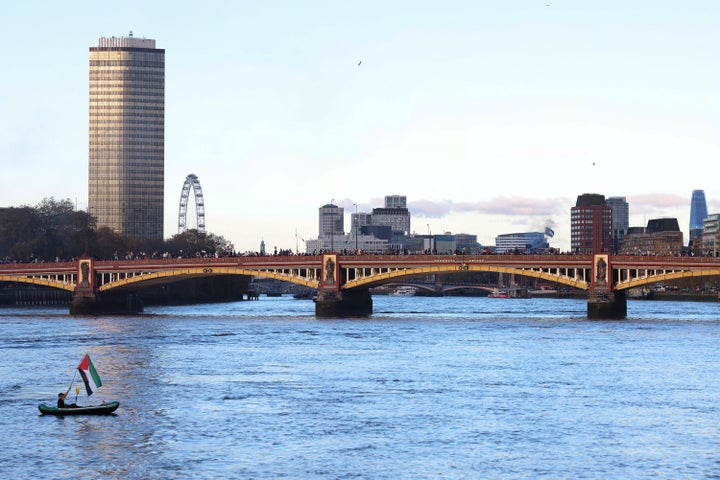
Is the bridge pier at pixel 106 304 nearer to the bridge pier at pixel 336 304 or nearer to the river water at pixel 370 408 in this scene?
the bridge pier at pixel 336 304

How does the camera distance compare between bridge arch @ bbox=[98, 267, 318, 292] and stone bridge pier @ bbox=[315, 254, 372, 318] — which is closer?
stone bridge pier @ bbox=[315, 254, 372, 318]

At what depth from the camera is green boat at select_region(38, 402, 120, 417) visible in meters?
56.6

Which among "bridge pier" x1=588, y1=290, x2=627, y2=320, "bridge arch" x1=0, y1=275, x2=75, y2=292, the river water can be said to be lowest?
the river water

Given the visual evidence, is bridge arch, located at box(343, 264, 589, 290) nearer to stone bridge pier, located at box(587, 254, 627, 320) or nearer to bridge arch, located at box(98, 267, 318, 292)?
stone bridge pier, located at box(587, 254, 627, 320)

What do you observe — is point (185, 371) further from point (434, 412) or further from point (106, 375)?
point (434, 412)

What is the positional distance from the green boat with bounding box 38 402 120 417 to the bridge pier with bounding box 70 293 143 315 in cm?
9733

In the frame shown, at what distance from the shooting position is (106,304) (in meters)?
157

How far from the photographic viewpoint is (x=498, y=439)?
50.7m

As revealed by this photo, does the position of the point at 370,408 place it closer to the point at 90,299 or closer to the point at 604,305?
the point at 604,305

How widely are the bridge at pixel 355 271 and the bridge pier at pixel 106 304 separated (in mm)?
169

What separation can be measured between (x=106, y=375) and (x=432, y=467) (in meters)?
32.6

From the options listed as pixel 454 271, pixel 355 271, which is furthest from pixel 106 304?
pixel 454 271

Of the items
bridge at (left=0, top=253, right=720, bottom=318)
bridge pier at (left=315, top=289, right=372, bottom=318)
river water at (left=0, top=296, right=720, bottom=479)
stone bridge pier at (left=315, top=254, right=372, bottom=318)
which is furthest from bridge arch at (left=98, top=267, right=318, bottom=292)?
river water at (left=0, top=296, right=720, bottom=479)

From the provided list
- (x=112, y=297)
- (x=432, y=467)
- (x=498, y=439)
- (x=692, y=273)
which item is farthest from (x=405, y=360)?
(x=112, y=297)
